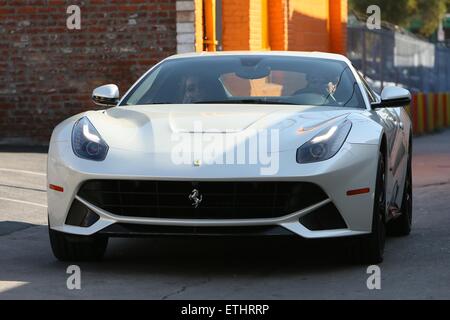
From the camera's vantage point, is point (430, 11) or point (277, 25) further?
point (430, 11)

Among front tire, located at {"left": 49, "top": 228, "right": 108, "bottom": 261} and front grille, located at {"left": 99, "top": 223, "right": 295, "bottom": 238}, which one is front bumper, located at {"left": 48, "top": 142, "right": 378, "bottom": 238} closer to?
front grille, located at {"left": 99, "top": 223, "right": 295, "bottom": 238}

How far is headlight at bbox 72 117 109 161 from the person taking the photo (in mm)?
6887

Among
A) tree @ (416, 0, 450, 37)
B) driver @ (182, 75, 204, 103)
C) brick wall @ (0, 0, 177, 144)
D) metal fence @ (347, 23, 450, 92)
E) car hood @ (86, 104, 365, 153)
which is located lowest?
tree @ (416, 0, 450, 37)

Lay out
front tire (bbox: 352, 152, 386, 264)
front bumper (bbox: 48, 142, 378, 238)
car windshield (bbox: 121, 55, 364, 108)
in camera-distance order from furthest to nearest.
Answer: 1. car windshield (bbox: 121, 55, 364, 108)
2. front tire (bbox: 352, 152, 386, 264)
3. front bumper (bbox: 48, 142, 378, 238)

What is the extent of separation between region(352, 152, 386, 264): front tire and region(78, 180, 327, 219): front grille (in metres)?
0.44

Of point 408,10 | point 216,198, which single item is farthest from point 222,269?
point 408,10

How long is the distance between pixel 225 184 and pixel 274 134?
475mm

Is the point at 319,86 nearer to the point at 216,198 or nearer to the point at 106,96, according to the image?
the point at 106,96

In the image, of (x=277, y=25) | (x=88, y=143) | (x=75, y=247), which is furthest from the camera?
(x=277, y=25)

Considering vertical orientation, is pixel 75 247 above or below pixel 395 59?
above

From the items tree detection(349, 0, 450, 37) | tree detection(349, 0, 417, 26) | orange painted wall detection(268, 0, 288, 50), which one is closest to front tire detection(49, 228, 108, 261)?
orange painted wall detection(268, 0, 288, 50)

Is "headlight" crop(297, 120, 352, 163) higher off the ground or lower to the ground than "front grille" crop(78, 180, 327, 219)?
higher

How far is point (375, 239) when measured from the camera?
703 cm

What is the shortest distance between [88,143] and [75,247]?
26.0 inches
